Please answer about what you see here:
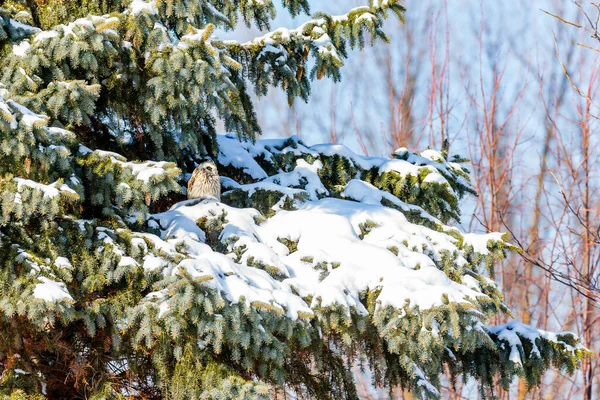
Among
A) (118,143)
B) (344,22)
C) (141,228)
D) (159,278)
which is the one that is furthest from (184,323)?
(344,22)

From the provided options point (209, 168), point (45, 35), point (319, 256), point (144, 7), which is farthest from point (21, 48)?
point (319, 256)

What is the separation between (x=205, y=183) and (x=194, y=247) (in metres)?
0.83

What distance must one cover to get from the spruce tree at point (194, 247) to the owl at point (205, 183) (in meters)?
0.14

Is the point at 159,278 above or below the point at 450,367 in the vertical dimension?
above

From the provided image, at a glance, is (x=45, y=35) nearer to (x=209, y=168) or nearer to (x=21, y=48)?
(x=21, y=48)

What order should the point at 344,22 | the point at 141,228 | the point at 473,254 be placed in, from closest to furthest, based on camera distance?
the point at 141,228 → the point at 473,254 → the point at 344,22

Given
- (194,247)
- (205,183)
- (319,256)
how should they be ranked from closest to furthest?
(194,247) → (319,256) → (205,183)

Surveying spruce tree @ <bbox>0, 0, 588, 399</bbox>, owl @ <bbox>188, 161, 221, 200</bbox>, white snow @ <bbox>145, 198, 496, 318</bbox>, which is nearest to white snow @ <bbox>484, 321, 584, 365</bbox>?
spruce tree @ <bbox>0, 0, 588, 399</bbox>

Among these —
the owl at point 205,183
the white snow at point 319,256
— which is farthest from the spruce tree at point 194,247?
the owl at point 205,183

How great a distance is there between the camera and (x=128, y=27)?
178 inches

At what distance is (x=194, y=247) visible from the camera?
13.7ft

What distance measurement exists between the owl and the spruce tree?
0.45 ft

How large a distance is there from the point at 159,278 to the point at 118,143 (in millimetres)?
1447

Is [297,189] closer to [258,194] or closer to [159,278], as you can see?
[258,194]
